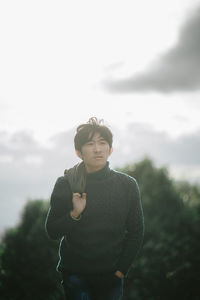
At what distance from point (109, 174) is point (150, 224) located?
1105cm

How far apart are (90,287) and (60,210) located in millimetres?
Answer: 961

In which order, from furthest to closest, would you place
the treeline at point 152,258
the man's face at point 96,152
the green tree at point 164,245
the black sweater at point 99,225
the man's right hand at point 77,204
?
the treeline at point 152,258, the green tree at point 164,245, the man's face at point 96,152, the black sweater at point 99,225, the man's right hand at point 77,204

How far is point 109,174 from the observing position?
3561 mm

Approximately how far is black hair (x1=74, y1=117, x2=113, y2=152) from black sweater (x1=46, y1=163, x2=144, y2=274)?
39cm

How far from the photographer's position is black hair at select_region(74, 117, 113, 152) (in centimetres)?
347

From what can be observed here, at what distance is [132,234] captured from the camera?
3.50 m

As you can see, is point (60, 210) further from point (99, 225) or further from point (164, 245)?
point (164, 245)

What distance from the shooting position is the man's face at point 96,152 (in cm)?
344

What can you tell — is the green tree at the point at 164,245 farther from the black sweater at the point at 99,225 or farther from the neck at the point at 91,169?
the neck at the point at 91,169

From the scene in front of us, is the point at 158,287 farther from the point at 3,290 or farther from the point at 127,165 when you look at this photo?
the point at 127,165

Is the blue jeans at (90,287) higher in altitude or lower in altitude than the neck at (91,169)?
lower

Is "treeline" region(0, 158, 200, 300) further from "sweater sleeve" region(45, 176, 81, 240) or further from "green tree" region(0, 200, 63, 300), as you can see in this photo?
"sweater sleeve" region(45, 176, 81, 240)

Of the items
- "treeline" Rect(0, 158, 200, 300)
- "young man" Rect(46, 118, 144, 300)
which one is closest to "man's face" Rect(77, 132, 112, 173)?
"young man" Rect(46, 118, 144, 300)

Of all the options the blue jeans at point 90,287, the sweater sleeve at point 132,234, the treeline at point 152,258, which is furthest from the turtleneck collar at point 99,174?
the treeline at point 152,258
